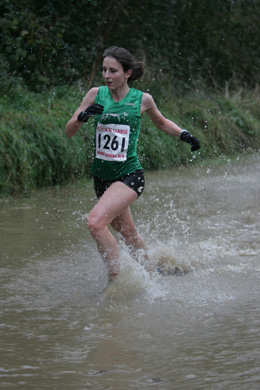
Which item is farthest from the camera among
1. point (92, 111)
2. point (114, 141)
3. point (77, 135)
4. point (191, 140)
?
point (77, 135)

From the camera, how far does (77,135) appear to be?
38.0 feet

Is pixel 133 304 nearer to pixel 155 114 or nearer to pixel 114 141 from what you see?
pixel 114 141

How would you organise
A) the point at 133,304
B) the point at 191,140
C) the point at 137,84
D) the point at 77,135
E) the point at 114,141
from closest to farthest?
the point at 133,304 < the point at 114,141 < the point at 191,140 < the point at 77,135 < the point at 137,84

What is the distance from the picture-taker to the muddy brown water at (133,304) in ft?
13.0

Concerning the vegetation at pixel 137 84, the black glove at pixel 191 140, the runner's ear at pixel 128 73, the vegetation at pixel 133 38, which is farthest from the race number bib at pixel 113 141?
the vegetation at pixel 133 38

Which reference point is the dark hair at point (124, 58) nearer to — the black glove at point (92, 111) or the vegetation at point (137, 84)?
the black glove at point (92, 111)

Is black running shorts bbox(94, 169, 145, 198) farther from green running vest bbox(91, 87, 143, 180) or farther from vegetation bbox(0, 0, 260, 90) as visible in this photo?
vegetation bbox(0, 0, 260, 90)

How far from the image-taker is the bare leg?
17.6 ft

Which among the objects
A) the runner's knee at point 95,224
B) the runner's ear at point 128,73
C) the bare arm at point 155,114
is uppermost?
the runner's ear at point 128,73

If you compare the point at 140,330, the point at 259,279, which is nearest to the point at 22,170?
the point at 259,279

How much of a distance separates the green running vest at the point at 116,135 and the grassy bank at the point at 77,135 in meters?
4.67

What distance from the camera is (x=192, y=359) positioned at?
4.13m

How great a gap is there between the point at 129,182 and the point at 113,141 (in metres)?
0.34

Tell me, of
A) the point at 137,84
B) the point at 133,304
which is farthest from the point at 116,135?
the point at 137,84
